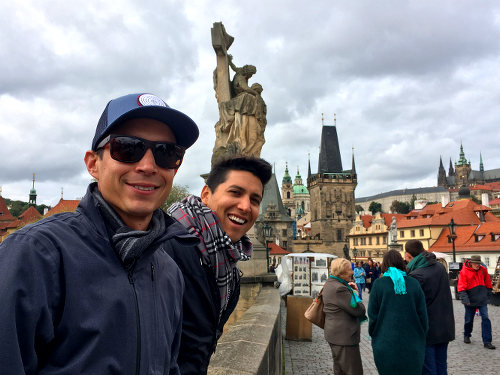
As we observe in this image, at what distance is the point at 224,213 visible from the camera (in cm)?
Result: 232

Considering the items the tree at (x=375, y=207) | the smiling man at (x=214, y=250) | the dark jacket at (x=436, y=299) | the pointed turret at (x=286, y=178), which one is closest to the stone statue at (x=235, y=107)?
the dark jacket at (x=436, y=299)

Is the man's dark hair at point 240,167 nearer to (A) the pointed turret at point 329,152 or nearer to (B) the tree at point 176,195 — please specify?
(B) the tree at point 176,195

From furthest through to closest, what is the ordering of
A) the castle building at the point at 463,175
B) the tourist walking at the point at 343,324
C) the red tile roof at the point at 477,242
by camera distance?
the castle building at the point at 463,175, the red tile roof at the point at 477,242, the tourist walking at the point at 343,324

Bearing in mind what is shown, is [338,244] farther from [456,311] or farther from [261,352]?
[261,352]

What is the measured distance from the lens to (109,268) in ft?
3.86

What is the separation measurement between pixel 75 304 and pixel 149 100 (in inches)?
26.5

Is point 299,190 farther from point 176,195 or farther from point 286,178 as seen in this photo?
point 176,195

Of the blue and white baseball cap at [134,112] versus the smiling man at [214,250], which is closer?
the blue and white baseball cap at [134,112]

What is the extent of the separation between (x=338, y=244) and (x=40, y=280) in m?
93.9

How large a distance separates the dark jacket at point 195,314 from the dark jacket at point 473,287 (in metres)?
7.73

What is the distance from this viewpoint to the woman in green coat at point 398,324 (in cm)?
443

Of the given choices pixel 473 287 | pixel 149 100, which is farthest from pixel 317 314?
pixel 473 287

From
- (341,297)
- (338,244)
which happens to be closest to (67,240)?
(341,297)

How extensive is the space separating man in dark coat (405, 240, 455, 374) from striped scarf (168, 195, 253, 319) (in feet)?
13.0
